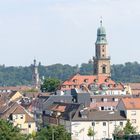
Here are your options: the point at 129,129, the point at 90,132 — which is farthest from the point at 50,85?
the point at 129,129

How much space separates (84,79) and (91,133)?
5022 centimetres

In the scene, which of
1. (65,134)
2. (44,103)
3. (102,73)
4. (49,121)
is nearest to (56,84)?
(102,73)

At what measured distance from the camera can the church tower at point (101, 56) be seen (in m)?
146

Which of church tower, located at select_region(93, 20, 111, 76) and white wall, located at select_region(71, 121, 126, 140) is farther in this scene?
church tower, located at select_region(93, 20, 111, 76)

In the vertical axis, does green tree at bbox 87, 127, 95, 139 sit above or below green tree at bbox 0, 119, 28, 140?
above

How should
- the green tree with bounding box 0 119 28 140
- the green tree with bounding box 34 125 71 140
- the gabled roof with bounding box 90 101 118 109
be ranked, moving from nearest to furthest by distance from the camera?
the green tree with bounding box 0 119 28 140 < the green tree with bounding box 34 125 71 140 < the gabled roof with bounding box 90 101 118 109

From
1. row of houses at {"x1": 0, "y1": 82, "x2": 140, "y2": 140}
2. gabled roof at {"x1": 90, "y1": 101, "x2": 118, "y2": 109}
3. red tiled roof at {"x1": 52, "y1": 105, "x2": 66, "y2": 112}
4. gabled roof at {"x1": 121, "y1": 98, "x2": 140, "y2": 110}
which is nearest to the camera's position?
row of houses at {"x1": 0, "y1": 82, "x2": 140, "y2": 140}

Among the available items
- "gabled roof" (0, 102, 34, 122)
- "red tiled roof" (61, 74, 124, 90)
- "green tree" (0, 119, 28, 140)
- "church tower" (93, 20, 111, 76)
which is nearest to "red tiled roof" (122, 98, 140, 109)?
"gabled roof" (0, 102, 34, 122)

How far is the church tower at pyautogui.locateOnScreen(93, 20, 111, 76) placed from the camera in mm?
146000

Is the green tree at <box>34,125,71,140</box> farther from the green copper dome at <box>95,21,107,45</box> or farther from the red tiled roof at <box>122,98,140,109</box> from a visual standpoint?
the green copper dome at <box>95,21,107,45</box>

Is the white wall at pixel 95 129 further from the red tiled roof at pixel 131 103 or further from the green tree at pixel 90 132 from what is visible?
the red tiled roof at pixel 131 103

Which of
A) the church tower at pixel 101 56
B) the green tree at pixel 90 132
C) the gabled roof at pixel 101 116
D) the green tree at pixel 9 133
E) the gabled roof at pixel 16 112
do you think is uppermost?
the church tower at pixel 101 56

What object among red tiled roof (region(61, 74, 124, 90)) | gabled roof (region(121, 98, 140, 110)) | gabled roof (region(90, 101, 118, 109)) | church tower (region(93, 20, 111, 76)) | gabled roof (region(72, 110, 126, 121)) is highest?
church tower (region(93, 20, 111, 76))

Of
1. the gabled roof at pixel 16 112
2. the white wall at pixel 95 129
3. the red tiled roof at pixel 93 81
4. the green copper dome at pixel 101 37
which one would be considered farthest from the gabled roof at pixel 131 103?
the green copper dome at pixel 101 37
